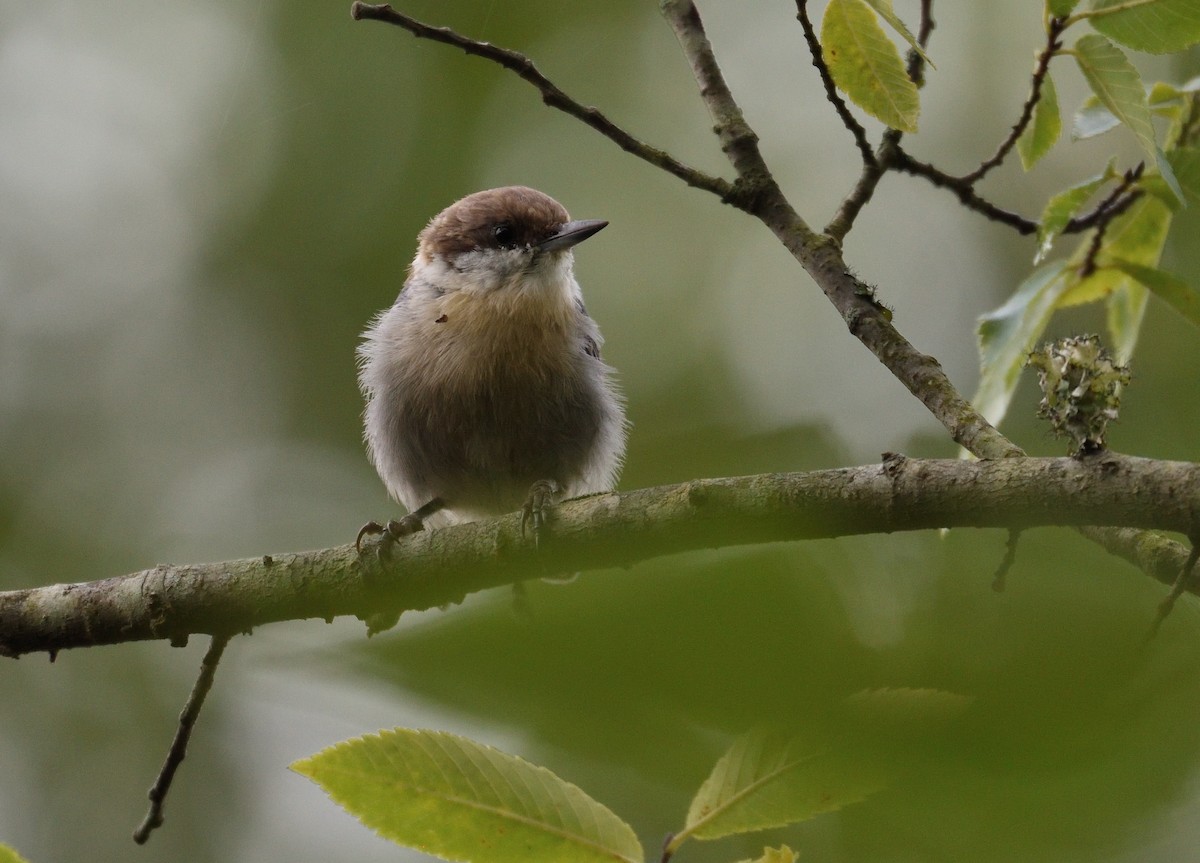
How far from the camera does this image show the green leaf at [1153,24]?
86.9 inches

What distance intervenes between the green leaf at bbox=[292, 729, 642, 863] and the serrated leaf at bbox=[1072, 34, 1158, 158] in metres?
1.71

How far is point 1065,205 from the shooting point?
261 centimetres

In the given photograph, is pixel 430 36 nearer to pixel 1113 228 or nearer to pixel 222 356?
pixel 1113 228

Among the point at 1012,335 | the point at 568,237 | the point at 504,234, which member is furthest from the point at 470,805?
the point at 504,234

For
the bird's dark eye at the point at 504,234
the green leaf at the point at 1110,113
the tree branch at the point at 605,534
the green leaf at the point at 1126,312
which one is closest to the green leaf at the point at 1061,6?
the green leaf at the point at 1110,113

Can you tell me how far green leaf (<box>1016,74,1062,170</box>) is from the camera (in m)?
2.73

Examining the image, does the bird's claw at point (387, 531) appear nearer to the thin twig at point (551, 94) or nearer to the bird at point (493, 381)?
the bird at point (493, 381)

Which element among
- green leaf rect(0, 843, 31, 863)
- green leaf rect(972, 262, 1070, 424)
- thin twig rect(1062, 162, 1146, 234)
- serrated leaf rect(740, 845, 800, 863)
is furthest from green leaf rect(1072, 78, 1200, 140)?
green leaf rect(0, 843, 31, 863)

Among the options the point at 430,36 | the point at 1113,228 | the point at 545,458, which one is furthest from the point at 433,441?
the point at 1113,228

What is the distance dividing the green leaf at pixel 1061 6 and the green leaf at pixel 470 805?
73.3 inches

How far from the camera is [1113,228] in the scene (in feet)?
9.08

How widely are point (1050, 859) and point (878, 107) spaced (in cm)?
202

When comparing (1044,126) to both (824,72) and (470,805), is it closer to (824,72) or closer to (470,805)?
(824,72)

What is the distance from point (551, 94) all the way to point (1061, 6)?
1119 millimetres
